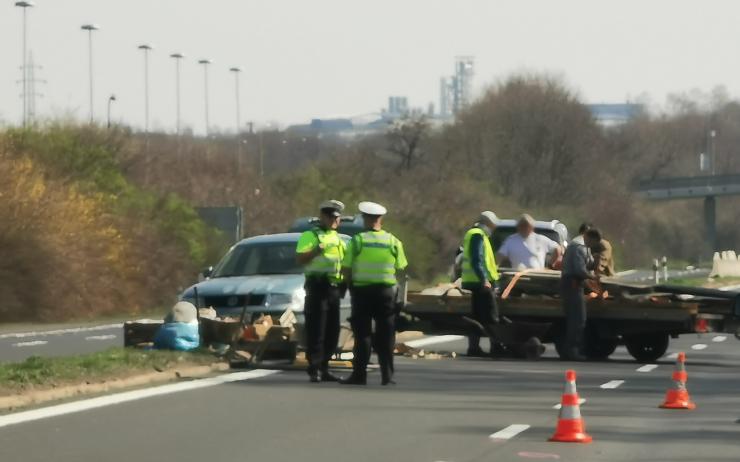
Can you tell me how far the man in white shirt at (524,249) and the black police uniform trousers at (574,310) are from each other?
64.2 inches

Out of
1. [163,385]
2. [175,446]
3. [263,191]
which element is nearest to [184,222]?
[263,191]

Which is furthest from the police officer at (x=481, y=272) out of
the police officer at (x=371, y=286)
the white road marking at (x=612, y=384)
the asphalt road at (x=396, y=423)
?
the police officer at (x=371, y=286)

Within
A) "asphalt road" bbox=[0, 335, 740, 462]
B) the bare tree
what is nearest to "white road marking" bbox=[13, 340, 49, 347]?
"asphalt road" bbox=[0, 335, 740, 462]

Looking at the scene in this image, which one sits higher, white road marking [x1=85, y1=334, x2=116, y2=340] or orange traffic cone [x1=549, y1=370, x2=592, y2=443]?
orange traffic cone [x1=549, y1=370, x2=592, y2=443]

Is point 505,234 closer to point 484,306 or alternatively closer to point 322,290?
point 484,306

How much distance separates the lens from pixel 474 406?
1795cm

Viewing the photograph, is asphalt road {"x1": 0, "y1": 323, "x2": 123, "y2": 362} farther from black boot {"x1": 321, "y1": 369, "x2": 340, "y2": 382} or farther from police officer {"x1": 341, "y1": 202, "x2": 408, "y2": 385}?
police officer {"x1": 341, "y1": 202, "x2": 408, "y2": 385}

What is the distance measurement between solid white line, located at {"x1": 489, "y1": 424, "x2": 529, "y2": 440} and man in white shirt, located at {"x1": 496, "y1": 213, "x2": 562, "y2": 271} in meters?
10.4

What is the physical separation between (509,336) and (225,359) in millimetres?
4612

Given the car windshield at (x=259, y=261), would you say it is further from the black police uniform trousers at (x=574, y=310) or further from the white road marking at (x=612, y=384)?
the white road marking at (x=612, y=384)

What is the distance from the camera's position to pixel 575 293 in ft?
81.2

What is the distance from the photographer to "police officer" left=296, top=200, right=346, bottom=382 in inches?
803

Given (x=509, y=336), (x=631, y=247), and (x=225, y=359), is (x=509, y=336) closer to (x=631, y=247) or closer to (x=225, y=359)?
(x=225, y=359)

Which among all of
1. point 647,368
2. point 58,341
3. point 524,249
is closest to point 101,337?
point 58,341
